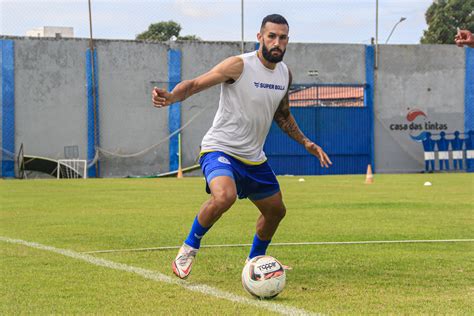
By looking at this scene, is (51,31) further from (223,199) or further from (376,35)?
(223,199)

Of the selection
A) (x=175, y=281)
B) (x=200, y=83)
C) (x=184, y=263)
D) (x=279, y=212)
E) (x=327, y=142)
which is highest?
(x=200, y=83)

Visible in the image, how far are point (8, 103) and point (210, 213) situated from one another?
29341mm

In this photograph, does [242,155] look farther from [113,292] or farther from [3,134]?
[3,134]

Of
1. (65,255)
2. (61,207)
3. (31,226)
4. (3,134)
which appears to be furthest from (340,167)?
(65,255)

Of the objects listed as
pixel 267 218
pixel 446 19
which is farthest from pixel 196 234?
pixel 446 19

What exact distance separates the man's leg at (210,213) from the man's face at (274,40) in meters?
1.17

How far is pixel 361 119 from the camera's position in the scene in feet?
130

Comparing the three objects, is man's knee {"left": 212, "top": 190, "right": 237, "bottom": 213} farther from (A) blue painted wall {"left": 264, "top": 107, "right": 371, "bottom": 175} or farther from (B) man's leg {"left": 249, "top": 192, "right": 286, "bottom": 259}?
(A) blue painted wall {"left": 264, "top": 107, "right": 371, "bottom": 175}

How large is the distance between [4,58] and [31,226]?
2373cm

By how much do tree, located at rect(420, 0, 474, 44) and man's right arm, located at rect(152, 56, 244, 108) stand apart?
64317mm

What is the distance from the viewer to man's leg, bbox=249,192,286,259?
8094 mm

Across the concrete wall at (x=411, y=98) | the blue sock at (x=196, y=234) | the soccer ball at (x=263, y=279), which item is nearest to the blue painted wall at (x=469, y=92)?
the concrete wall at (x=411, y=98)

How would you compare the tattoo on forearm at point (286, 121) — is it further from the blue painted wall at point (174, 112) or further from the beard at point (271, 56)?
the blue painted wall at point (174, 112)

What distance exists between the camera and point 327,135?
129 feet
